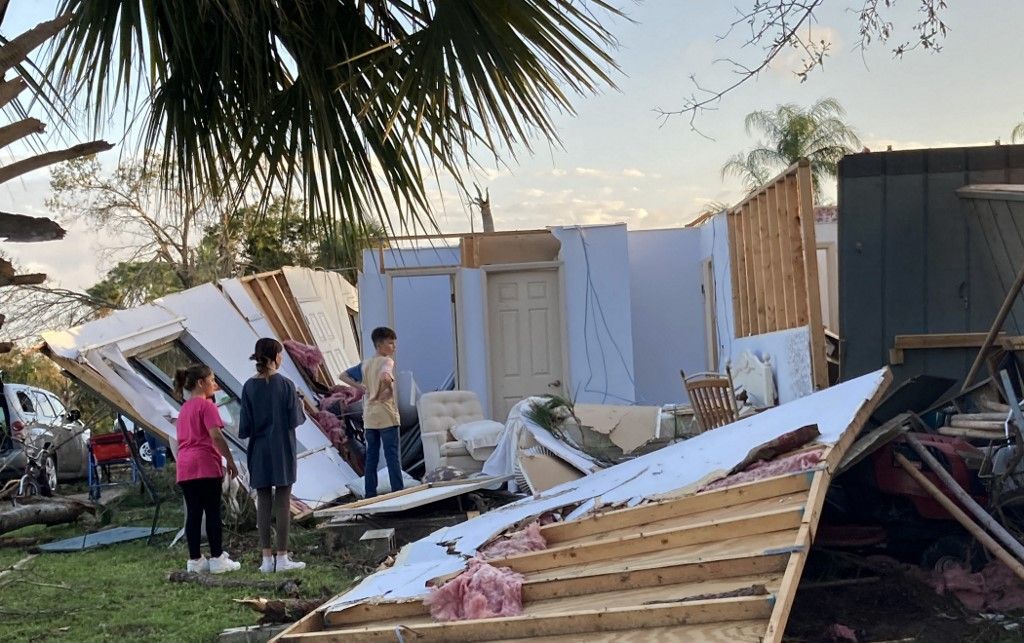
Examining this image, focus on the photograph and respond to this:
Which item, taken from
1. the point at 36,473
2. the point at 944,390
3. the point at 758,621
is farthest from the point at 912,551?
the point at 36,473

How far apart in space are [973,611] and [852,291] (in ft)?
15.0

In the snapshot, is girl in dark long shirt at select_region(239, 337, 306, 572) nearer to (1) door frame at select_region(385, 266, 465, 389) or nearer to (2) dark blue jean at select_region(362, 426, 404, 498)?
(2) dark blue jean at select_region(362, 426, 404, 498)

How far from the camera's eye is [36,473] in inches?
563

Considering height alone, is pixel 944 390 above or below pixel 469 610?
above

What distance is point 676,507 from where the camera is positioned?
5656 millimetres

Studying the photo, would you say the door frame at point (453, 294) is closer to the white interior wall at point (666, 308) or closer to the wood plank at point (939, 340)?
the white interior wall at point (666, 308)

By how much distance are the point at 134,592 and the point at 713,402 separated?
5435mm

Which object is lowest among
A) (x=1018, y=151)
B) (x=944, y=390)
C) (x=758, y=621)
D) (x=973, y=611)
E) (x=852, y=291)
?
(x=973, y=611)

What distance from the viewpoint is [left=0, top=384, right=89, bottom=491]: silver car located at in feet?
49.1

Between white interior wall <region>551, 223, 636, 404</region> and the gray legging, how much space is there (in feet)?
25.7

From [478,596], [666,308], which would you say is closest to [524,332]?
→ [666,308]

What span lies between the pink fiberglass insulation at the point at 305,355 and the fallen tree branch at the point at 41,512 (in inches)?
157

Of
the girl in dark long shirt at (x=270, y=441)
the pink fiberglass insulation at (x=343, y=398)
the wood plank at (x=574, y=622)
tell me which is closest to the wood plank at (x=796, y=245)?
the girl in dark long shirt at (x=270, y=441)

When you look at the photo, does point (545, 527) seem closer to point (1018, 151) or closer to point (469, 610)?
point (469, 610)
